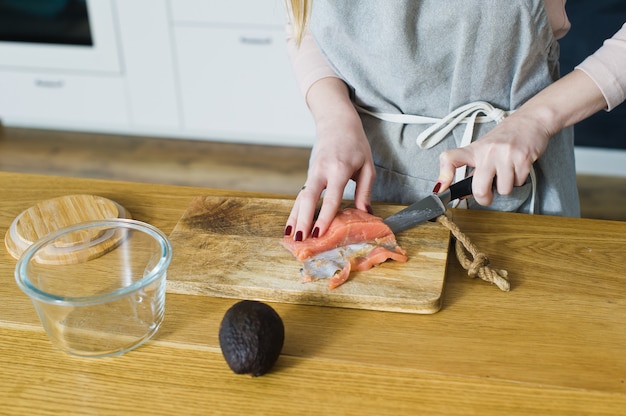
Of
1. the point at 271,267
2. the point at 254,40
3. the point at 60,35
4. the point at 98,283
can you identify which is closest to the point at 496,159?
the point at 271,267

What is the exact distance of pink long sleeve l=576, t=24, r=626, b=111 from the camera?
1095mm

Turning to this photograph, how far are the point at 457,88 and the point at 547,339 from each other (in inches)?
20.5

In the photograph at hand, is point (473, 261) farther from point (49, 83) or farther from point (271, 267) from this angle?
point (49, 83)

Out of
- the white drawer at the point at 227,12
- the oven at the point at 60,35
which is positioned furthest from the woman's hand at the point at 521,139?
the oven at the point at 60,35

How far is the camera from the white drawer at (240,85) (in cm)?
283

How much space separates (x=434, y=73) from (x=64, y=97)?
2342 mm

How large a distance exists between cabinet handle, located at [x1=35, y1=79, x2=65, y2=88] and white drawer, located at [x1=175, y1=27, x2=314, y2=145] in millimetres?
568

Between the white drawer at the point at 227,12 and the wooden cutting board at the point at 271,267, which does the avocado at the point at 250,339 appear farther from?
the white drawer at the point at 227,12

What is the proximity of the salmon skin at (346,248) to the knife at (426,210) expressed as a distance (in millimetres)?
36

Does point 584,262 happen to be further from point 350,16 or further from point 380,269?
point 350,16

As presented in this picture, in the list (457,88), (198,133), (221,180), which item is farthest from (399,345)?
(198,133)

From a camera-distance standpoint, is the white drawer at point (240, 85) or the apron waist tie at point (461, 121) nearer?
the apron waist tie at point (461, 121)

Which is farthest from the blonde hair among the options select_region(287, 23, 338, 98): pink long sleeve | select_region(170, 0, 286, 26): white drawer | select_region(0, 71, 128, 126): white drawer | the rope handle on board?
select_region(0, 71, 128, 126): white drawer

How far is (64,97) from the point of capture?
3.10 meters
